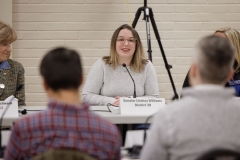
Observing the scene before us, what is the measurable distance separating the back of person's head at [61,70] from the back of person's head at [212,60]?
43 centimetres

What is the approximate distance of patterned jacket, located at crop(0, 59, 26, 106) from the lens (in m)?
3.15

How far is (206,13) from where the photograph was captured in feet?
14.7

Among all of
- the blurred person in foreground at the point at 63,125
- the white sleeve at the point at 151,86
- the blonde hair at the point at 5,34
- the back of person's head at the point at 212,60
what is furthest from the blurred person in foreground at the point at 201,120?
the blonde hair at the point at 5,34

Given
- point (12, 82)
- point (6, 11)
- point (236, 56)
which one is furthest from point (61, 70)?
point (6, 11)

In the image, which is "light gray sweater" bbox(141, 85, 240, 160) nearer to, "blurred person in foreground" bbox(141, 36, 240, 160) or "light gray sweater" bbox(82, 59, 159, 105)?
"blurred person in foreground" bbox(141, 36, 240, 160)

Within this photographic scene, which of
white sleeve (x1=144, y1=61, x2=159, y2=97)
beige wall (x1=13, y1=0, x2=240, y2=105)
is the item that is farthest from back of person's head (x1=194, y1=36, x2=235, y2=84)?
beige wall (x1=13, y1=0, x2=240, y2=105)

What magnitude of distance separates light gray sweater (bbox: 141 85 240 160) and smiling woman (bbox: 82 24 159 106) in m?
1.77

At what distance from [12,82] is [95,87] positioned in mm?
618

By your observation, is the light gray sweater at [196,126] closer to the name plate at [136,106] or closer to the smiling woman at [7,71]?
the name plate at [136,106]

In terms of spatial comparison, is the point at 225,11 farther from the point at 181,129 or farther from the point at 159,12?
the point at 181,129

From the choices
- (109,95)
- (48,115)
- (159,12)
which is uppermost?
(159,12)

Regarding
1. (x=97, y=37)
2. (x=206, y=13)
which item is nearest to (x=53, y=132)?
(x=97, y=37)

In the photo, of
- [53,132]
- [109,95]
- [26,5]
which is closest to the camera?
[53,132]

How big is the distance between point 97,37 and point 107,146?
3016 mm
